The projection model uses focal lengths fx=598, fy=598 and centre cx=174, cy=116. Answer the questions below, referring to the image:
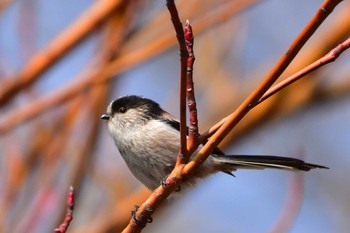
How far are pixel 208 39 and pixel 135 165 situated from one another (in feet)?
5.71

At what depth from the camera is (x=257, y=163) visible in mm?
2240

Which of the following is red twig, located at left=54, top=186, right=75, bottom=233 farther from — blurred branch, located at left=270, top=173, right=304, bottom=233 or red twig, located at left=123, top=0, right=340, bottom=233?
blurred branch, located at left=270, top=173, right=304, bottom=233

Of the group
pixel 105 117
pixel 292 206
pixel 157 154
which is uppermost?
pixel 105 117

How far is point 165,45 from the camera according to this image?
2682mm

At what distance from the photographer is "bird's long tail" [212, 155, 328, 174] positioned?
212cm

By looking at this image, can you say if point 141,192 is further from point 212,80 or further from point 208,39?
point 208,39

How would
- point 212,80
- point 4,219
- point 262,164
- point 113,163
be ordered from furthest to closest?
point 113,163 → point 212,80 → point 4,219 → point 262,164

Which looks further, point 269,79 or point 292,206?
point 292,206

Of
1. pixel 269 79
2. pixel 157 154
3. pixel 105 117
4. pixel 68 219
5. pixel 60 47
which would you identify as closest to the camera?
pixel 269 79

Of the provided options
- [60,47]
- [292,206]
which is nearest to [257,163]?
[292,206]

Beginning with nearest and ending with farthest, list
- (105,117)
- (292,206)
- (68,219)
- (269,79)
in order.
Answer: (269,79)
(68,219)
(292,206)
(105,117)

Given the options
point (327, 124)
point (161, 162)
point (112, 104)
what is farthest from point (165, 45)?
point (327, 124)

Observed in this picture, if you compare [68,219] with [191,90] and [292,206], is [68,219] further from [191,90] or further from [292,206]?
[292,206]

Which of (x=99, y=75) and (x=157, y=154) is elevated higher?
(x=99, y=75)
